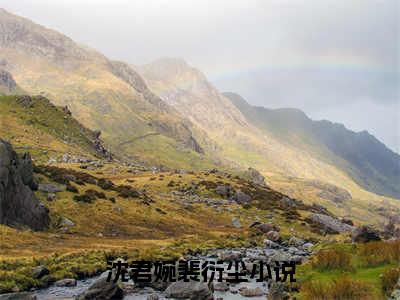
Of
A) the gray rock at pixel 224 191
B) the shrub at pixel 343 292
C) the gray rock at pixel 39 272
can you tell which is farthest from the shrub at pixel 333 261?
the gray rock at pixel 224 191

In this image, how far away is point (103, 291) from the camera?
88.7ft

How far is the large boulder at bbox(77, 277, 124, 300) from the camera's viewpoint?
1049 inches

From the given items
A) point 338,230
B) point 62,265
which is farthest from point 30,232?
point 338,230

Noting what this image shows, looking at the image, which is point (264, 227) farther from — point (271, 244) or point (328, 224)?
point (328, 224)

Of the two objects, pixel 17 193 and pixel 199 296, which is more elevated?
pixel 17 193

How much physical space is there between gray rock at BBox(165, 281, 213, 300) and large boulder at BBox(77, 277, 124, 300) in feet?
10.7

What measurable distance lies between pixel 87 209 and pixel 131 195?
16.3 m

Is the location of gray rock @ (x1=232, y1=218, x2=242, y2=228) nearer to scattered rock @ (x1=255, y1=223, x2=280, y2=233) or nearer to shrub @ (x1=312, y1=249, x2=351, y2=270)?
scattered rock @ (x1=255, y1=223, x2=280, y2=233)

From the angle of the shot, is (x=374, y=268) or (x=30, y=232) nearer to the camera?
(x=374, y=268)

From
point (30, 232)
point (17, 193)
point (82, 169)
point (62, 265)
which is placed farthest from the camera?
point (82, 169)

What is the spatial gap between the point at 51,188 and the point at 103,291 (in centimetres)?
4051

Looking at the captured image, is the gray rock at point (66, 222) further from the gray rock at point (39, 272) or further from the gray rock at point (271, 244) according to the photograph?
the gray rock at point (271, 244)

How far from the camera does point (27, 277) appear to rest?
30.8 m

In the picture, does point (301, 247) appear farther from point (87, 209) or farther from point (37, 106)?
point (37, 106)
